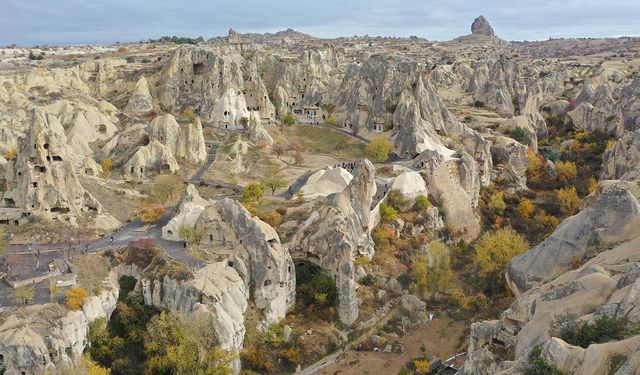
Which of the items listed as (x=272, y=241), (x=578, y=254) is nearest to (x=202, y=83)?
(x=272, y=241)

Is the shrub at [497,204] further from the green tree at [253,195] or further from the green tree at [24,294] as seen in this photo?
the green tree at [24,294]

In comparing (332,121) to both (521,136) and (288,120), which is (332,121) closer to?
(288,120)

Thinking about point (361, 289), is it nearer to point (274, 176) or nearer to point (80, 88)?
point (274, 176)

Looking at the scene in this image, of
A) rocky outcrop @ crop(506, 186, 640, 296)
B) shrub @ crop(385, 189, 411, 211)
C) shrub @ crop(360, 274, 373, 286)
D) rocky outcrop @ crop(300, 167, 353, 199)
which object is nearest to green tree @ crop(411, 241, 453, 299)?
shrub @ crop(360, 274, 373, 286)

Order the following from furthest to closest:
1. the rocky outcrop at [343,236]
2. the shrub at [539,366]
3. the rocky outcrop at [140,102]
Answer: the rocky outcrop at [140,102], the rocky outcrop at [343,236], the shrub at [539,366]

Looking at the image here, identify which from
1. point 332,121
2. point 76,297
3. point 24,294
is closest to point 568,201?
point 332,121

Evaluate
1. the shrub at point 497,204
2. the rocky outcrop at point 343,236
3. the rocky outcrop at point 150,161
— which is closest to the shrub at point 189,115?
the rocky outcrop at point 150,161
